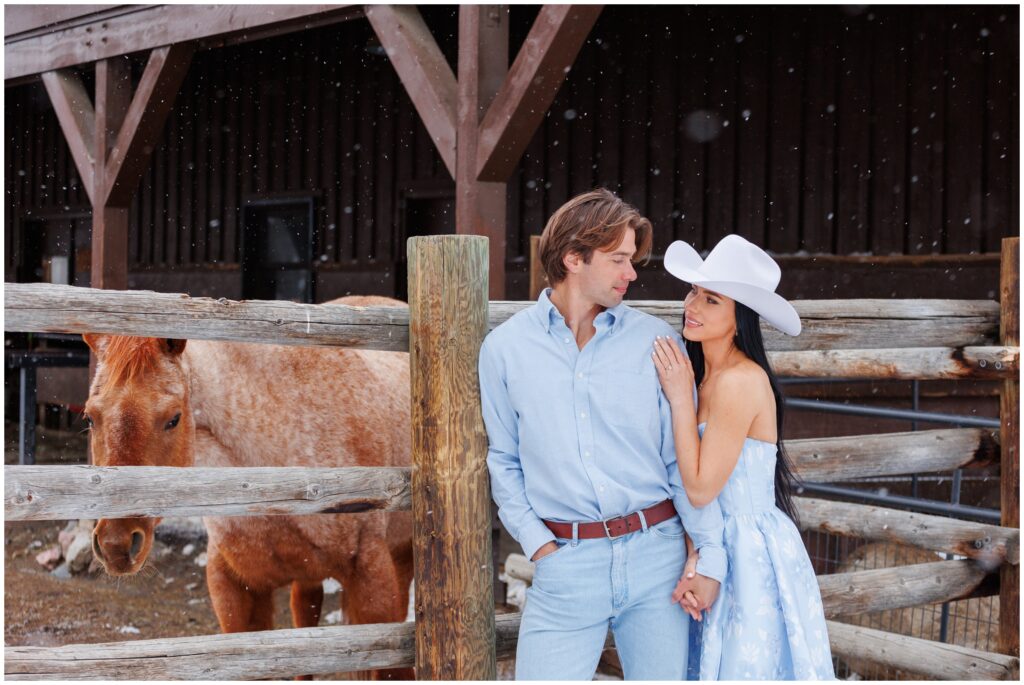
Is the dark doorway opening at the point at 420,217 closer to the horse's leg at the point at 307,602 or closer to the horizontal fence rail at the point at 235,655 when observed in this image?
the horse's leg at the point at 307,602

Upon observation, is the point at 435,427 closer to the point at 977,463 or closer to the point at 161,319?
the point at 161,319

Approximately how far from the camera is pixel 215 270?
11727mm

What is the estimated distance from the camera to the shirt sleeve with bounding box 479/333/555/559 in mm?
2633

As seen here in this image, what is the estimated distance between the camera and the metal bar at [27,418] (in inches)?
308

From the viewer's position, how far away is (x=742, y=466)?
2.62 m

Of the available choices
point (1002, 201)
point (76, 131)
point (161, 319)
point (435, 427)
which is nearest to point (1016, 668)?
point (435, 427)

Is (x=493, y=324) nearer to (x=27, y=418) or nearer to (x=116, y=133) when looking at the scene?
(x=116, y=133)

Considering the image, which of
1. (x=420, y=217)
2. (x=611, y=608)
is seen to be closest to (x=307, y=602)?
(x=611, y=608)

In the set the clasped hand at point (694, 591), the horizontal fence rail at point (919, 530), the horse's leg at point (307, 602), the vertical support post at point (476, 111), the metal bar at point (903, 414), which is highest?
the vertical support post at point (476, 111)

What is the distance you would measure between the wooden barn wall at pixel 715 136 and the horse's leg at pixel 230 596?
5.15 m

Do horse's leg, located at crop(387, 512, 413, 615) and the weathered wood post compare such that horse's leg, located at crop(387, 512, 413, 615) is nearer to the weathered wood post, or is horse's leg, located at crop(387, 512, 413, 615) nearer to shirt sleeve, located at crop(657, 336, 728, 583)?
the weathered wood post

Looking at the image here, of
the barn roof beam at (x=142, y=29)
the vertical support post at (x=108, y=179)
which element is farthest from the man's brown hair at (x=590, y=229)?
the vertical support post at (x=108, y=179)

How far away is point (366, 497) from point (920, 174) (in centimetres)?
587

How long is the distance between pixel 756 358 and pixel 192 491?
1599mm
